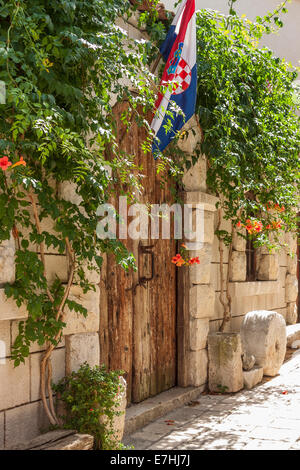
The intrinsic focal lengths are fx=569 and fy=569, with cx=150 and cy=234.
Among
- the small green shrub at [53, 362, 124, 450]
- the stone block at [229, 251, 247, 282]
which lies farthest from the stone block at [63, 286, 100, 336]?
the stone block at [229, 251, 247, 282]

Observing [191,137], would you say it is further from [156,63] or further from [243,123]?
[156,63]

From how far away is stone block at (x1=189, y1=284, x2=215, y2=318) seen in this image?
18.4 ft

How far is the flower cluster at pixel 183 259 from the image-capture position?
17.6 feet

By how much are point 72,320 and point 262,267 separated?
15.6 ft

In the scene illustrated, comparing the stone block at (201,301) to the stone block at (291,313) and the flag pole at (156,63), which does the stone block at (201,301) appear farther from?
the stone block at (291,313)

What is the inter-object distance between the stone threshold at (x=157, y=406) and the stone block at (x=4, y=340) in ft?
4.74

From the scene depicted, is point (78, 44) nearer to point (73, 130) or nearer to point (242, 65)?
point (73, 130)

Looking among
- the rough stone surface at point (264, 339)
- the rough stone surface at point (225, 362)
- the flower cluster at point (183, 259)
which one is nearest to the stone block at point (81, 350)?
the flower cluster at point (183, 259)

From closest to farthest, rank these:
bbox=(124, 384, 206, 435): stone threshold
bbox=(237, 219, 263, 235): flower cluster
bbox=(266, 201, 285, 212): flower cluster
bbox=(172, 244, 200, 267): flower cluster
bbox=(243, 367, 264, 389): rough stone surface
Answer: bbox=(124, 384, 206, 435): stone threshold → bbox=(172, 244, 200, 267): flower cluster → bbox=(243, 367, 264, 389): rough stone surface → bbox=(237, 219, 263, 235): flower cluster → bbox=(266, 201, 285, 212): flower cluster

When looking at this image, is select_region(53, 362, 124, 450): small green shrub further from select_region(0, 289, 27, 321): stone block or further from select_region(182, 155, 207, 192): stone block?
select_region(182, 155, 207, 192): stone block

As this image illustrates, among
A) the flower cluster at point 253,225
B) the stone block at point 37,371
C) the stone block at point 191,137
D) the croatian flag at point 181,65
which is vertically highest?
the croatian flag at point 181,65

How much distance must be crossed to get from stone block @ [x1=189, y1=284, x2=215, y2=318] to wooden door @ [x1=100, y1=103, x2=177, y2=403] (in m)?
0.18

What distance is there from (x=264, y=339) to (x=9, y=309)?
3686 millimetres

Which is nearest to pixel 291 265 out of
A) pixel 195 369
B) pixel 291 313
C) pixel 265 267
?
pixel 291 313
